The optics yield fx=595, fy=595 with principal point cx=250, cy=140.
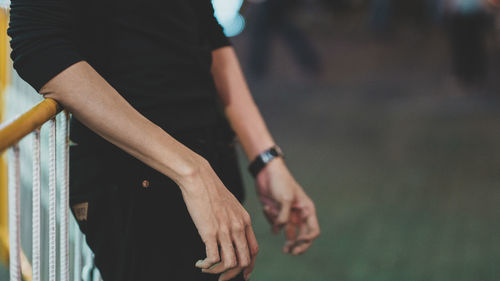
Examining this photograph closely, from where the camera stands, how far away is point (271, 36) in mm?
9133

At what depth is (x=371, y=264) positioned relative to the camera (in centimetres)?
328

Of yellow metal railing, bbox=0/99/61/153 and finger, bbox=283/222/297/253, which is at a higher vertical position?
yellow metal railing, bbox=0/99/61/153

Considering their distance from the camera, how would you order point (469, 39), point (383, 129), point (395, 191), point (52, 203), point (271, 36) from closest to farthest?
1. point (52, 203)
2. point (395, 191)
3. point (383, 129)
4. point (469, 39)
5. point (271, 36)

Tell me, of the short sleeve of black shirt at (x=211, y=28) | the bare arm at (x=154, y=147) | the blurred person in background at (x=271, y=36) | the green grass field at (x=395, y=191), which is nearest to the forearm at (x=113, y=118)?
the bare arm at (x=154, y=147)

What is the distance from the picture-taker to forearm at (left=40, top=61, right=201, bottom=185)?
103 centimetres

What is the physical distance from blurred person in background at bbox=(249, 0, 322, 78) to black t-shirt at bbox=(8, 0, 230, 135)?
741cm

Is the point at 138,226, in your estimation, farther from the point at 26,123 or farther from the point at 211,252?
the point at 26,123

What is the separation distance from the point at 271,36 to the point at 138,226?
8.18 meters

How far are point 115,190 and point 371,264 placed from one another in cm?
237

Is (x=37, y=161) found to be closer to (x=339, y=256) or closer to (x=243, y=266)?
(x=243, y=266)

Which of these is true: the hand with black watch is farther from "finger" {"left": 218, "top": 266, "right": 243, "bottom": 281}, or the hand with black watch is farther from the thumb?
"finger" {"left": 218, "top": 266, "right": 243, "bottom": 281}

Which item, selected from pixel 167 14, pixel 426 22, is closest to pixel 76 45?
pixel 167 14

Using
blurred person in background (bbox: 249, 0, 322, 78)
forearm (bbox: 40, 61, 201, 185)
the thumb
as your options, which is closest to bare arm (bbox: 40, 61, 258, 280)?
forearm (bbox: 40, 61, 201, 185)

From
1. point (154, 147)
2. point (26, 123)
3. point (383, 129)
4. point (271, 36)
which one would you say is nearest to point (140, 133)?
point (154, 147)
